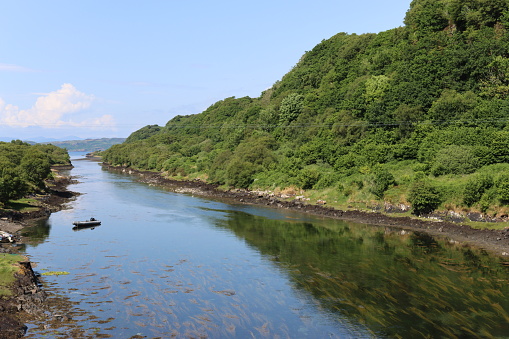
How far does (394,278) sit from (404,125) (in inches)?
2042

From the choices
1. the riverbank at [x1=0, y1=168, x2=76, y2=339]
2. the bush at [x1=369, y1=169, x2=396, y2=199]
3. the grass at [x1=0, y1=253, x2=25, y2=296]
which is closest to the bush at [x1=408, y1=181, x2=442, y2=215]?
the bush at [x1=369, y1=169, x2=396, y2=199]

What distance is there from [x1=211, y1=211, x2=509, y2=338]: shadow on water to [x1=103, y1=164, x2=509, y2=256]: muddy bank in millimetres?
2794

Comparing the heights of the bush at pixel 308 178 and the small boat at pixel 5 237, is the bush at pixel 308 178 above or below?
above

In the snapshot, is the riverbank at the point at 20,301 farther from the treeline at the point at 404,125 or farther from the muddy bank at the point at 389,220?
the treeline at the point at 404,125

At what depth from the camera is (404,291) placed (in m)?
35.8

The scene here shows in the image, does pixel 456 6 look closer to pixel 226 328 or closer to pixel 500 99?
pixel 500 99

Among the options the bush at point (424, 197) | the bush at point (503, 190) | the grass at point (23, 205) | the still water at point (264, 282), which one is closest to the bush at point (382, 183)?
the bush at point (424, 197)

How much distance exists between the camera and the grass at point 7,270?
29.5m

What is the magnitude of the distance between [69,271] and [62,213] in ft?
118

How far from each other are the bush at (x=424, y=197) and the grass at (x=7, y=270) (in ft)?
171

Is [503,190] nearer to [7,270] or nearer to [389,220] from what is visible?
[389,220]

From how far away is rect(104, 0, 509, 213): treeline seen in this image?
66.6 meters

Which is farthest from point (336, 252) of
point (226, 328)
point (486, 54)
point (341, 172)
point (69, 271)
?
point (486, 54)

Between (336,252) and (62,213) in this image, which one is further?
(62,213)
